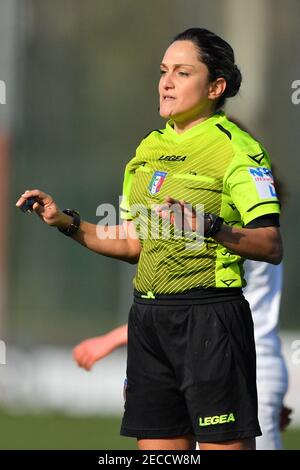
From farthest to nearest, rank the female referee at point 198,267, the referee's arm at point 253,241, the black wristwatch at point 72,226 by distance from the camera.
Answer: the black wristwatch at point 72,226, the female referee at point 198,267, the referee's arm at point 253,241

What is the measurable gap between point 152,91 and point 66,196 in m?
1.02

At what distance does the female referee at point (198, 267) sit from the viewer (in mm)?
3221

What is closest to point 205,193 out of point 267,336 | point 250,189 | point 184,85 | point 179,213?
point 250,189

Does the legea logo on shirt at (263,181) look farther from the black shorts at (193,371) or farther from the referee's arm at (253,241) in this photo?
the black shorts at (193,371)

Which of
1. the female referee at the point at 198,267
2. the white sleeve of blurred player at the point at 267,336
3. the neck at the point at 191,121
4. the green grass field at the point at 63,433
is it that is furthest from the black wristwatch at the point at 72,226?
the green grass field at the point at 63,433

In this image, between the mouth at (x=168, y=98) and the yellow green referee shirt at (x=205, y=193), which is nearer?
the yellow green referee shirt at (x=205, y=193)

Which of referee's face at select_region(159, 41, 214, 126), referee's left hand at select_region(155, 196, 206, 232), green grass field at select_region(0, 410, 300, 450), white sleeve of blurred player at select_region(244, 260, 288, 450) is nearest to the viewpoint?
referee's left hand at select_region(155, 196, 206, 232)

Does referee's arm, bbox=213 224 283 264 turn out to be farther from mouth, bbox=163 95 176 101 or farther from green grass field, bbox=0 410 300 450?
green grass field, bbox=0 410 300 450

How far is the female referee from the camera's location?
10.6ft

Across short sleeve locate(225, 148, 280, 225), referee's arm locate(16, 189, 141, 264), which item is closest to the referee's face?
short sleeve locate(225, 148, 280, 225)

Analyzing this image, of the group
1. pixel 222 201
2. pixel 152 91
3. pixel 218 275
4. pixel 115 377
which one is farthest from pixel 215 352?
pixel 152 91

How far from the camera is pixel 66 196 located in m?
7.87

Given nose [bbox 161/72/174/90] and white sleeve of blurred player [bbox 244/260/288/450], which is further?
white sleeve of blurred player [bbox 244/260/288/450]

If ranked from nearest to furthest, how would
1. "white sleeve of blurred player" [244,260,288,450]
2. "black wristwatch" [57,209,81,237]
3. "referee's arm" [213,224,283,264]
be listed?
"referee's arm" [213,224,283,264], "black wristwatch" [57,209,81,237], "white sleeve of blurred player" [244,260,288,450]
